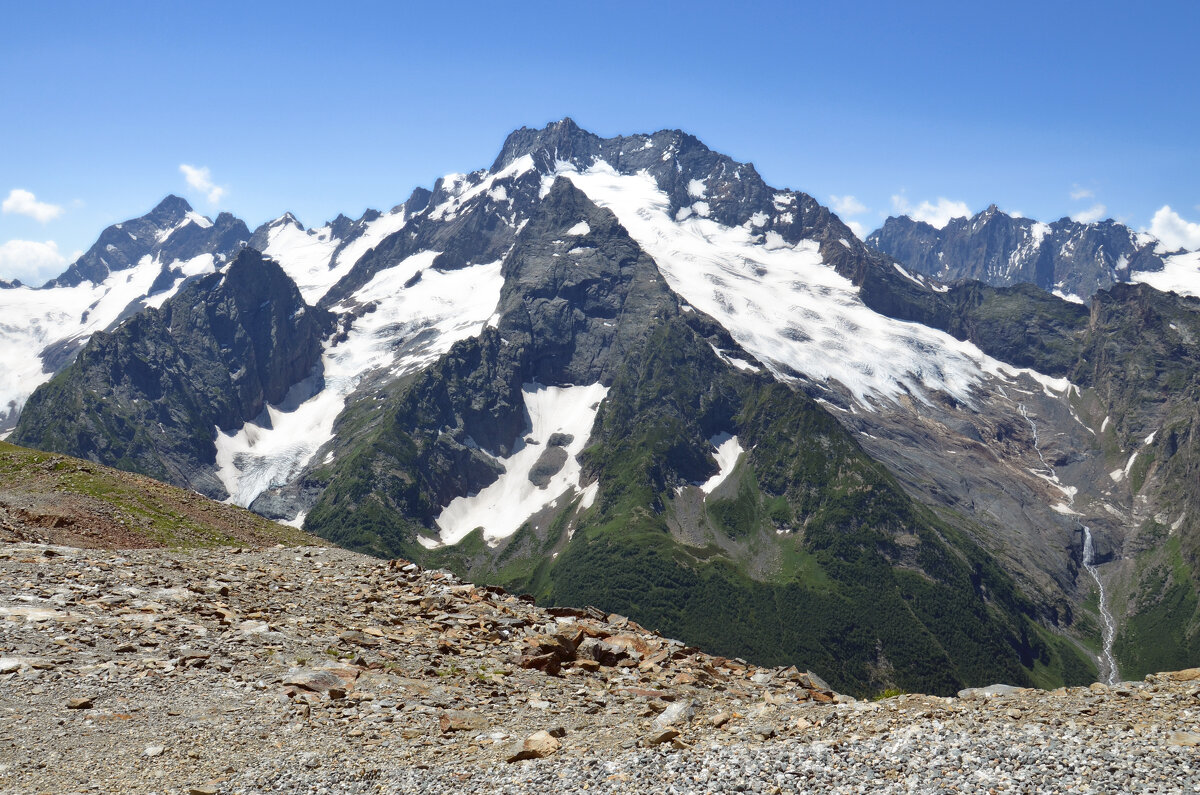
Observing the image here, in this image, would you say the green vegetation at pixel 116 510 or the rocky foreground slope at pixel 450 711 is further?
the green vegetation at pixel 116 510

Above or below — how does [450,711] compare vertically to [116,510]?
above

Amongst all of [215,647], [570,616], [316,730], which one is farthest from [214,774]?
[570,616]

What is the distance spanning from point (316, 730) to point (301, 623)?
8.71 m

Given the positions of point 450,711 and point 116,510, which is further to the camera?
point 116,510

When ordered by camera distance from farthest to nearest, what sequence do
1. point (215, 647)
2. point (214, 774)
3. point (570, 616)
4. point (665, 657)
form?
point (570, 616) → point (665, 657) → point (215, 647) → point (214, 774)

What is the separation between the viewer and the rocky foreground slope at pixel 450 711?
1694 centimetres

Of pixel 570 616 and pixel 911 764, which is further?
pixel 570 616

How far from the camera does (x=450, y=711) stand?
2231 centimetres

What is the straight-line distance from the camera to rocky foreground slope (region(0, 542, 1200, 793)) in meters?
16.9

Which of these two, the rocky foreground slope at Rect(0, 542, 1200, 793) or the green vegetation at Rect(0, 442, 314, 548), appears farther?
the green vegetation at Rect(0, 442, 314, 548)

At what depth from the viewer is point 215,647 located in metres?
25.2

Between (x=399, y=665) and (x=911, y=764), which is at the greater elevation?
(x=911, y=764)

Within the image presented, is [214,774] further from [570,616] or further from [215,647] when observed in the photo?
[570,616]

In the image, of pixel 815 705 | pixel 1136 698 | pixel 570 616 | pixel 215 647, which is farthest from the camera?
pixel 570 616
